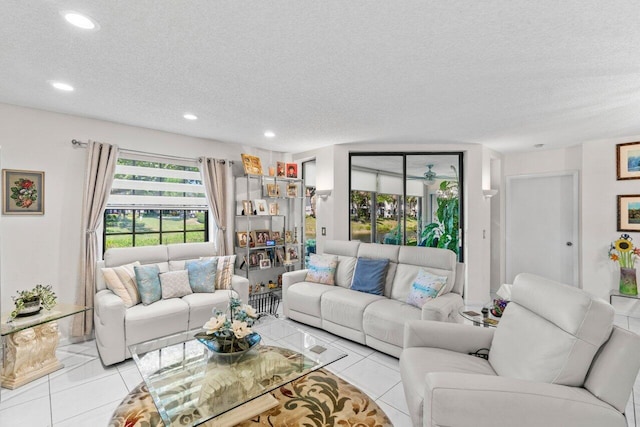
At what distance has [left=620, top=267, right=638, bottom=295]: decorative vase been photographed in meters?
3.99

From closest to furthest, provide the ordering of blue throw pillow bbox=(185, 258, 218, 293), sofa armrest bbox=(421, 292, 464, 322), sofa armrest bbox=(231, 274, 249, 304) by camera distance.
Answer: sofa armrest bbox=(421, 292, 464, 322)
blue throw pillow bbox=(185, 258, 218, 293)
sofa armrest bbox=(231, 274, 249, 304)

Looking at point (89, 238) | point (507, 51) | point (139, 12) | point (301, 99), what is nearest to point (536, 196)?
point (507, 51)

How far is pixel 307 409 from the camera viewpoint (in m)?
2.22

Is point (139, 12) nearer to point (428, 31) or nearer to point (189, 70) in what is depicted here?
point (189, 70)

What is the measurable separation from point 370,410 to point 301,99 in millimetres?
2582

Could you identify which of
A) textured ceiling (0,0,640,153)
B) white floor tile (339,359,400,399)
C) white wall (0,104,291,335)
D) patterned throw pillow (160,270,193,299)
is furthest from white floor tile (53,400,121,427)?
textured ceiling (0,0,640,153)

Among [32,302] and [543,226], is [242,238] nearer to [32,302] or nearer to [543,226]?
[32,302]

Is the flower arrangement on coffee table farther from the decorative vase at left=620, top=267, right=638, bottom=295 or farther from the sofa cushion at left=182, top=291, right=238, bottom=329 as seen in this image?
the decorative vase at left=620, top=267, right=638, bottom=295

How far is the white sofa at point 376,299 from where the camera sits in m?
2.91

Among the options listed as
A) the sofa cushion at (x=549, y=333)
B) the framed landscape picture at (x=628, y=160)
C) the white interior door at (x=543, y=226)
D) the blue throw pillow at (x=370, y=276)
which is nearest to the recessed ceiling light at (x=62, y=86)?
the blue throw pillow at (x=370, y=276)

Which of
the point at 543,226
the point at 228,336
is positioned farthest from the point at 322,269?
the point at 543,226

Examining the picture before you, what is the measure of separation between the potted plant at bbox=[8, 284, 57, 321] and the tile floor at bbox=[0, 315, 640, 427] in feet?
1.89

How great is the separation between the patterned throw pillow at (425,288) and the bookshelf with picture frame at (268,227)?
2.28 m

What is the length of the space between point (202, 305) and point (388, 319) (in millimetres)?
1918
